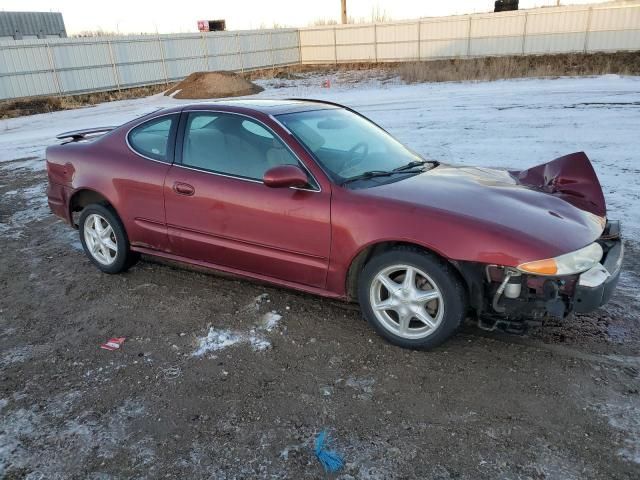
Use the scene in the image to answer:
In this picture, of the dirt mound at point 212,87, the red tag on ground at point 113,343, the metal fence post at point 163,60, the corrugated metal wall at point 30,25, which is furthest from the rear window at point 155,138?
the corrugated metal wall at point 30,25

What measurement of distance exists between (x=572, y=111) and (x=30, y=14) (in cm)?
4686

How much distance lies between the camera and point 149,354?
3613 millimetres

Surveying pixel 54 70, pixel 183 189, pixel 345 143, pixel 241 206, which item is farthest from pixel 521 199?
pixel 54 70

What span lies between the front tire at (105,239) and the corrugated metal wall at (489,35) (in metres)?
30.2

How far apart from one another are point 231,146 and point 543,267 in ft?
8.10

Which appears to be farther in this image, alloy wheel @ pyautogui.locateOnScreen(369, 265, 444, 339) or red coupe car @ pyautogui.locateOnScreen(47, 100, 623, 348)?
alloy wheel @ pyautogui.locateOnScreen(369, 265, 444, 339)

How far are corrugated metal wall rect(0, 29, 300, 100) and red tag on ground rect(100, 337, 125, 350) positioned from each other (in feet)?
76.7

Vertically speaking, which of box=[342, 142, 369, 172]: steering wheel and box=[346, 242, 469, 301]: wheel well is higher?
box=[342, 142, 369, 172]: steering wheel

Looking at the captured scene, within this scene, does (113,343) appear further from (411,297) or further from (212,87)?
(212,87)

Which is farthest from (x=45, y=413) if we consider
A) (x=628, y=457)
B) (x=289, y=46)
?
(x=289, y=46)

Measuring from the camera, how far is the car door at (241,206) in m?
3.72

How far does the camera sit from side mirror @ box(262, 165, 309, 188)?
3.61m

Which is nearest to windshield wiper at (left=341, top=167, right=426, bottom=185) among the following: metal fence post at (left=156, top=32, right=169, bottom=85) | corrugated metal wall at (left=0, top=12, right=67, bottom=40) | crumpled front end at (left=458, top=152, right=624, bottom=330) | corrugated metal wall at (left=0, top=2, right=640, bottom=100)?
crumpled front end at (left=458, top=152, right=624, bottom=330)

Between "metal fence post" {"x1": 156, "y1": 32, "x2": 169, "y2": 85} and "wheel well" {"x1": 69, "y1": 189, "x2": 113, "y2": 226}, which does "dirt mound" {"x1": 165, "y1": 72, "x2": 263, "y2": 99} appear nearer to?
"metal fence post" {"x1": 156, "y1": 32, "x2": 169, "y2": 85}
